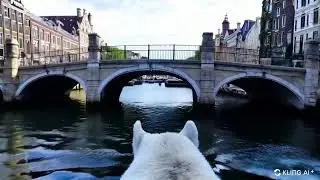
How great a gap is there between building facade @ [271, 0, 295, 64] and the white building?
52.7 inches

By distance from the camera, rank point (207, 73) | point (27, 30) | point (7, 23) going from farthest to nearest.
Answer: point (27, 30), point (7, 23), point (207, 73)

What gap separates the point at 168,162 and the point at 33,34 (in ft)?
187

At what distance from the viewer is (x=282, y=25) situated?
52094 mm

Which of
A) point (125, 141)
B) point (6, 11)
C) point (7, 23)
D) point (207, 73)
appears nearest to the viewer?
point (125, 141)

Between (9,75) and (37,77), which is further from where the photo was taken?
(37,77)

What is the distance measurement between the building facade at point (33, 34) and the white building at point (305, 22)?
26.2 m

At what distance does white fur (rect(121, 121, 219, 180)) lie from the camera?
6.66 feet

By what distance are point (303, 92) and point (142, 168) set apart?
26.6 meters

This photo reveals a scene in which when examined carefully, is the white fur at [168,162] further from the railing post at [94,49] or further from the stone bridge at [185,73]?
the railing post at [94,49]

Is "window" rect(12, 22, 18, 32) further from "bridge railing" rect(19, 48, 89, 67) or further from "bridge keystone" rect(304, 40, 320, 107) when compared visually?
"bridge keystone" rect(304, 40, 320, 107)

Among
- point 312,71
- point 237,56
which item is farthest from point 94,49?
point 312,71

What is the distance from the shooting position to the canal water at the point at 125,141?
45.3 feet

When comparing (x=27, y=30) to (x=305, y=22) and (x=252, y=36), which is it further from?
(x=252, y=36)

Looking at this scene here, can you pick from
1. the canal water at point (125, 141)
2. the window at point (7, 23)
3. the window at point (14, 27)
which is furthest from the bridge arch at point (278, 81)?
the window at point (14, 27)
